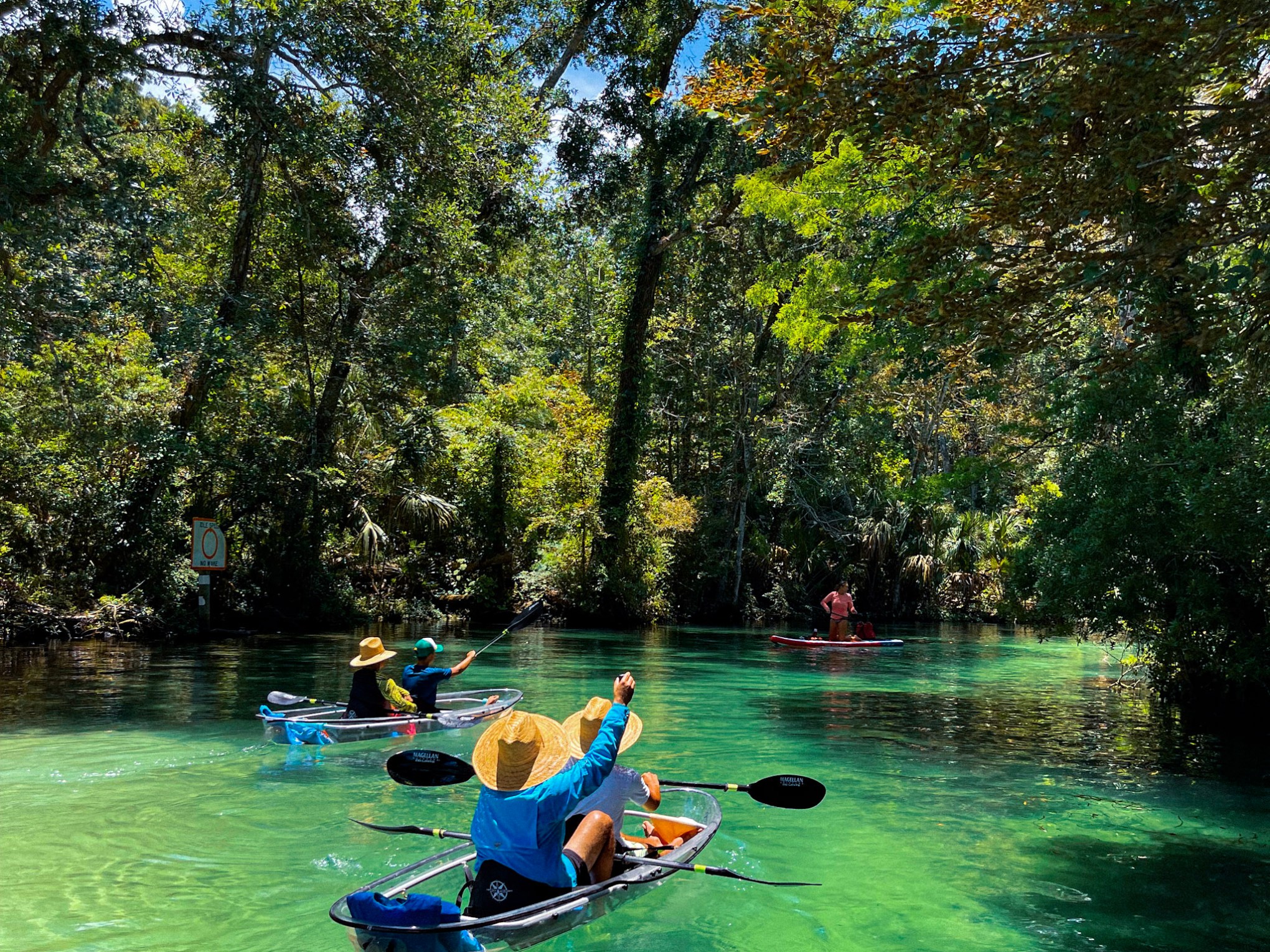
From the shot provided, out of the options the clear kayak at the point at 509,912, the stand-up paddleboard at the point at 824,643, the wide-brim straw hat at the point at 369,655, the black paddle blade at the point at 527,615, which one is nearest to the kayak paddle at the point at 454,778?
the clear kayak at the point at 509,912

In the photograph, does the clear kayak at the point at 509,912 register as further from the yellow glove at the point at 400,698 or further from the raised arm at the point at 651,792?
the yellow glove at the point at 400,698

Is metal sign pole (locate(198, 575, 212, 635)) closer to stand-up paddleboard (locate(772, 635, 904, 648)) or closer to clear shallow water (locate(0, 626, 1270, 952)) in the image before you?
clear shallow water (locate(0, 626, 1270, 952))

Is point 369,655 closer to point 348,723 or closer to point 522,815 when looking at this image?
point 348,723

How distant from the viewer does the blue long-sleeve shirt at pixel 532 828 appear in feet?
17.4

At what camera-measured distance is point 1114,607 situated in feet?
40.3

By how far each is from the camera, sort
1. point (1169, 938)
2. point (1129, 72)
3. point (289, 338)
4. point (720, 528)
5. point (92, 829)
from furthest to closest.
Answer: point (720, 528)
point (289, 338)
point (92, 829)
point (1129, 72)
point (1169, 938)

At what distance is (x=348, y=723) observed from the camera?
1046 centimetres

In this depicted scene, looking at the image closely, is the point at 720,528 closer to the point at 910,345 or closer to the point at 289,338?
the point at 289,338

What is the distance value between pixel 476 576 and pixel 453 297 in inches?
395

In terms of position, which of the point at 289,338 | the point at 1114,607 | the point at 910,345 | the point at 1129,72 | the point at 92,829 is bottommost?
the point at 92,829

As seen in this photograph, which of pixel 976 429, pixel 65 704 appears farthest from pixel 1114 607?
pixel 976 429

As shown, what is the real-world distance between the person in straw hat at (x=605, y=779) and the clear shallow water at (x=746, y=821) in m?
0.64

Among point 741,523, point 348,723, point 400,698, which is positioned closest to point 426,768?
point 348,723

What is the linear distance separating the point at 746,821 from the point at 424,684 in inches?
179
